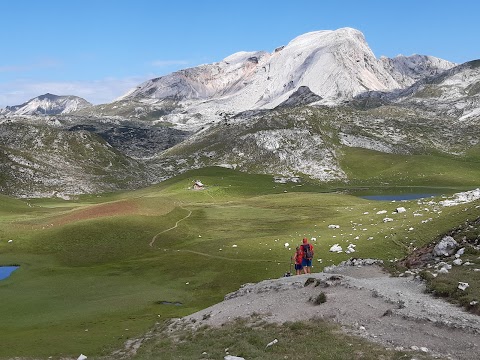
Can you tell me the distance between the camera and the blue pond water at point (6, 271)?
7025 cm

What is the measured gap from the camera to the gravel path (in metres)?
26.2

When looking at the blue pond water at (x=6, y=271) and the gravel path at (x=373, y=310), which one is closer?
the gravel path at (x=373, y=310)

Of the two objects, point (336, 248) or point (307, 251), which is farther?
point (336, 248)

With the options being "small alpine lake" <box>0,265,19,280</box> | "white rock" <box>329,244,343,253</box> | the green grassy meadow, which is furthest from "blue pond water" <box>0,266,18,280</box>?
"white rock" <box>329,244,343,253</box>

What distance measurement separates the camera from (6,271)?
7312 cm

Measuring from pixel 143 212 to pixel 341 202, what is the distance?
192ft

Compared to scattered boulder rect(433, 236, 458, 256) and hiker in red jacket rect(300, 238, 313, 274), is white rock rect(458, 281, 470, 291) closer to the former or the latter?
scattered boulder rect(433, 236, 458, 256)

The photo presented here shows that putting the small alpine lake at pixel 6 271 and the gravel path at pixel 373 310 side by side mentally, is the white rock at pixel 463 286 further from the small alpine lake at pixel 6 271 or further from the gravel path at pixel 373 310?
the small alpine lake at pixel 6 271

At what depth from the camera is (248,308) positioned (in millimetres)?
40031

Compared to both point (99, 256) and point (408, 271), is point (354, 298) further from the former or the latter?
point (99, 256)

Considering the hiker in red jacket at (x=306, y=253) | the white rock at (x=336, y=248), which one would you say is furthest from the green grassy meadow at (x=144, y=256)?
the hiker in red jacket at (x=306, y=253)

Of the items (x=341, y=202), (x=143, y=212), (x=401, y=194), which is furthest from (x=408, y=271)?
(x=401, y=194)

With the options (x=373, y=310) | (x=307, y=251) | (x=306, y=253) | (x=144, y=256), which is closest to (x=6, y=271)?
(x=144, y=256)

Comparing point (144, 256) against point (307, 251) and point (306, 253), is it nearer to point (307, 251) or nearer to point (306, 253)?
point (306, 253)
